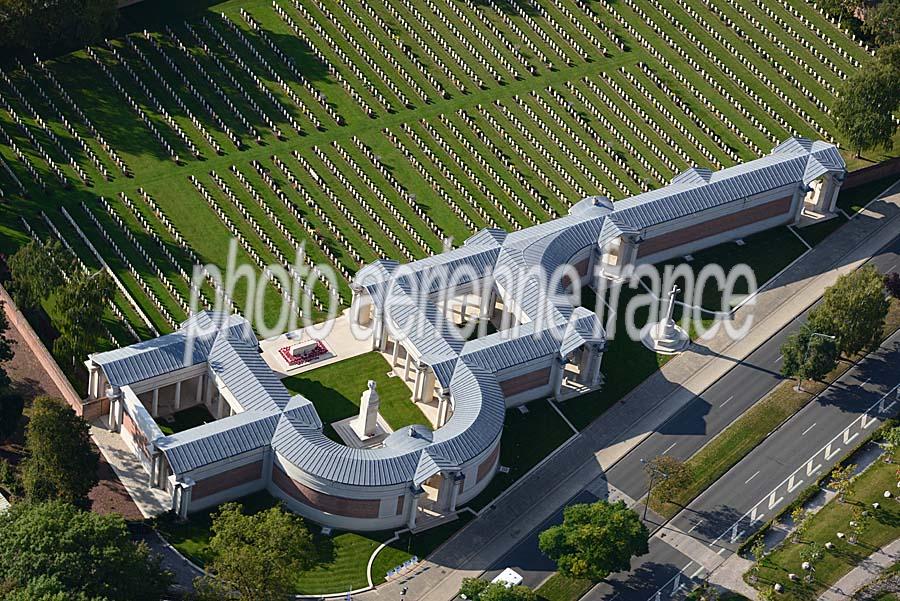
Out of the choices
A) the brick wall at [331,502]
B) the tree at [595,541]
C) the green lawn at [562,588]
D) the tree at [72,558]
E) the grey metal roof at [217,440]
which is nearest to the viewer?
the tree at [72,558]

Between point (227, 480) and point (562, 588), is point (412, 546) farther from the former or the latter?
point (227, 480)

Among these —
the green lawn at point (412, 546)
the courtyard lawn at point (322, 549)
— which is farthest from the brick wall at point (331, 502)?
the green lawn at point (412, 546)

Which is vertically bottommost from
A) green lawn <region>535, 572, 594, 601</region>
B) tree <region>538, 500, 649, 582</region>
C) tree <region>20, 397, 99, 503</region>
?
green lawn <region>535, 572, 594, 601</region>

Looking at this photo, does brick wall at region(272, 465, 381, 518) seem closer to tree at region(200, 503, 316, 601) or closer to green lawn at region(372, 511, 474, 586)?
green lawn at region(372, 511, 474, 586)

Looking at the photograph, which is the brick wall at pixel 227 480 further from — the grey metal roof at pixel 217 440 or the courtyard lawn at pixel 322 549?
the grey metal roof at pixel 217 440

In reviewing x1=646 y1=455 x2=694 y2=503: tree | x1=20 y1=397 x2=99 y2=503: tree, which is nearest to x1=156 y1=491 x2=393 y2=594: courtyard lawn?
x1=20 y1=397 x2=99 y2=503: tree

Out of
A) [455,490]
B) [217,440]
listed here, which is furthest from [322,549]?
[217,440]
